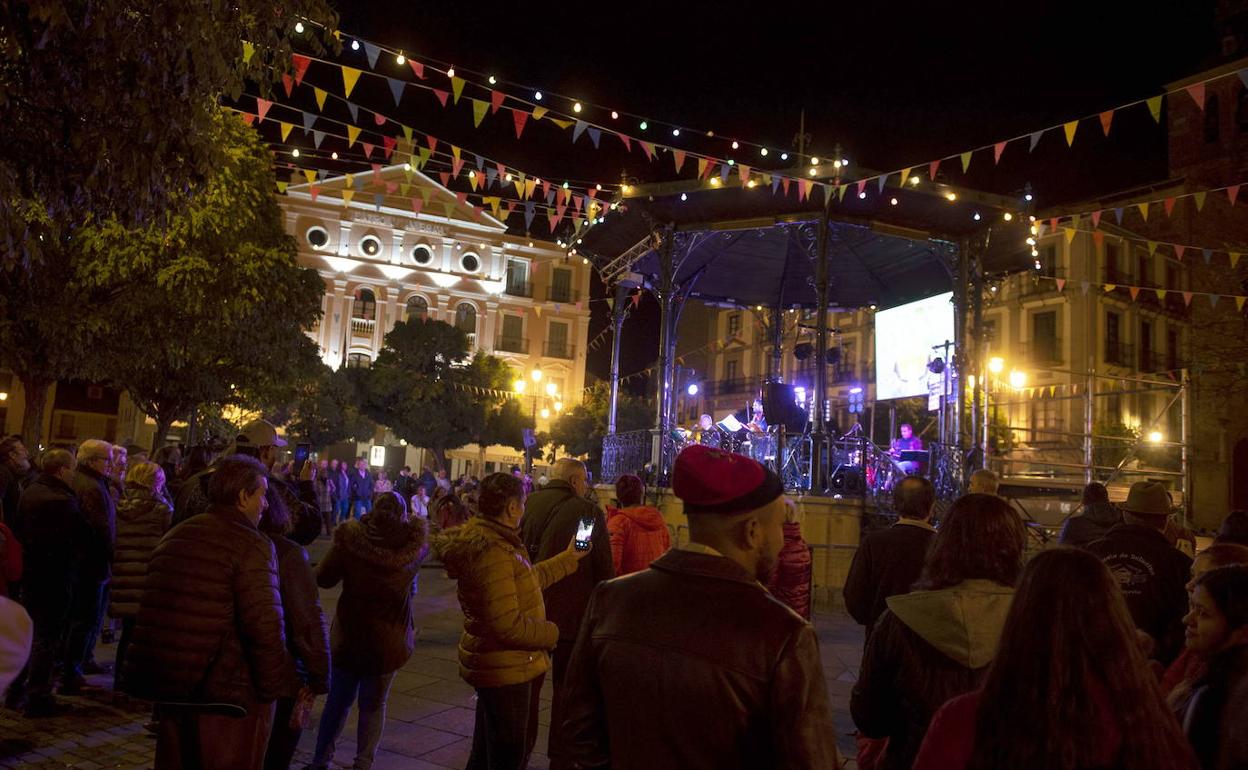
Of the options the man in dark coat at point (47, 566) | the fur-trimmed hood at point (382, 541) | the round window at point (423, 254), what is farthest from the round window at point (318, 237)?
the fur-trimmed hood at point (382, 541)

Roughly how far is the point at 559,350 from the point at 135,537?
4256cm

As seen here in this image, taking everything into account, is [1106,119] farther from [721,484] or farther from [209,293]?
[209,293]

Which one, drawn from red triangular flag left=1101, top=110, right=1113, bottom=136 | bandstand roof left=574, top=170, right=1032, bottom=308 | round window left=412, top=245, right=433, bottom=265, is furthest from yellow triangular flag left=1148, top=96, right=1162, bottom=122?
round window left=412, top=245, right=433, bottom=265

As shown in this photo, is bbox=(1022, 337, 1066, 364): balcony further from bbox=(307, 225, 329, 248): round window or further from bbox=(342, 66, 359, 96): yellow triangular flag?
bbox=(307, 225, 329, 248): round window

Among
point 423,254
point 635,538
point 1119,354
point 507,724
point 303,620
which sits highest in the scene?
point 423,254

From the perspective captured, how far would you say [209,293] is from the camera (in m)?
14.2

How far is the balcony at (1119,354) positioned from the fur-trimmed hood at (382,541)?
35.5 meters

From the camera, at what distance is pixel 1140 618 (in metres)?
3.97

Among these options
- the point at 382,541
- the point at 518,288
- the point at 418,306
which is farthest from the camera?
the point at 518,288

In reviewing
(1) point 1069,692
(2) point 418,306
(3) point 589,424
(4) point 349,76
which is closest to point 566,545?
(1) point 1069,692

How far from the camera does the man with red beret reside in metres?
1.74

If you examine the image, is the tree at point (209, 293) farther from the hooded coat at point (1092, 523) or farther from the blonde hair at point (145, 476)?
the hooded coat at point (1092, 523)

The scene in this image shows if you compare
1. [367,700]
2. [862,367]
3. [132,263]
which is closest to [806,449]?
[367,700]

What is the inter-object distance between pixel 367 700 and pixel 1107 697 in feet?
12.9
